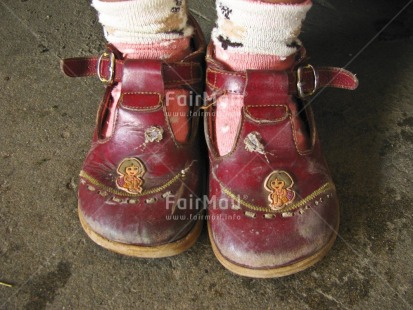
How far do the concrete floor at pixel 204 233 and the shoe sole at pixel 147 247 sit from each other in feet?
0.15

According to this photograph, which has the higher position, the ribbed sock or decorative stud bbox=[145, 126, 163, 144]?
the ribbed sock

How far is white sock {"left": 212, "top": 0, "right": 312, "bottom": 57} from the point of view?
664 mm

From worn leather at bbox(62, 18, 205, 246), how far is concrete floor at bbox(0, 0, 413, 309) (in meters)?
0.09

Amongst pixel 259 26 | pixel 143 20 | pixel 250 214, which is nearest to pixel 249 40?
pixel 259 26

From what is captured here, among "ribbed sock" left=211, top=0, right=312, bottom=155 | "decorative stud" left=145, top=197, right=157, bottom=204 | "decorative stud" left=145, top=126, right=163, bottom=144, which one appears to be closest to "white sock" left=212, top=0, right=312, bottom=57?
"ribbed sock" left=211, top=0, right=312, bottom=155

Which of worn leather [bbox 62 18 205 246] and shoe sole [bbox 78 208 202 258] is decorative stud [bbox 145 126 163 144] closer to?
worn leather [bbox 62 18 205 246]

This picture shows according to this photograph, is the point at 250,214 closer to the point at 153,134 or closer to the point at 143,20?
the point at 153,134

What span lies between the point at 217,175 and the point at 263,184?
0.28ft

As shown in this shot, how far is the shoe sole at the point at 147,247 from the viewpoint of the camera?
0.70 m

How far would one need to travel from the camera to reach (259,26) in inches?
26.8

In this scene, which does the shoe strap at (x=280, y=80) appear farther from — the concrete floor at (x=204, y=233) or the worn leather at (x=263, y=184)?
the concrete floor at (x=204, y=233)

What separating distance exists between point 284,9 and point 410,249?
47 cm

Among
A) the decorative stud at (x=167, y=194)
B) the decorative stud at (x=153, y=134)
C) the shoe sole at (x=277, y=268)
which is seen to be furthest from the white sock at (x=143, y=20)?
the shoe sole at (x=277, y=268)

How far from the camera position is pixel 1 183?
2.91 feet
